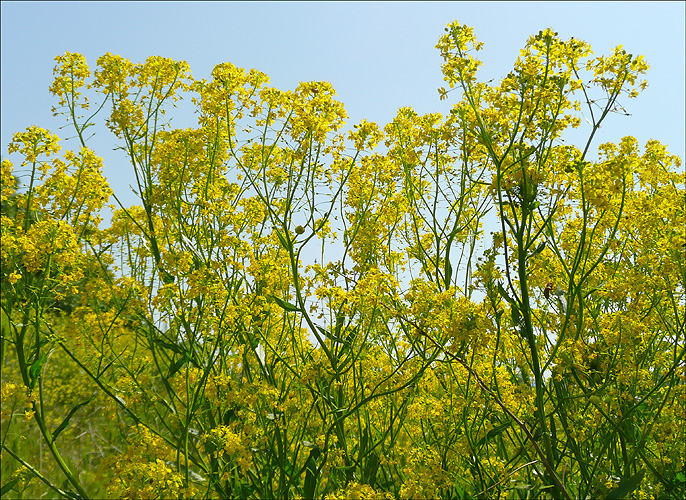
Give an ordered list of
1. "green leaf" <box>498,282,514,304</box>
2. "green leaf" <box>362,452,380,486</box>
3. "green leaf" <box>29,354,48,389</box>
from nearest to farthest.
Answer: "green leaf" <box>498,282,514,304</box>, "green leaf" <box>362,452,380,486</box>, "green leaf" <box>29,354,48,389</box>

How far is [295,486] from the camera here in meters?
3.46

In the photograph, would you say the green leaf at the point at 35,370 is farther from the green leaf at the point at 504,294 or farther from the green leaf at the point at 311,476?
the green leaf at the point at 504,294

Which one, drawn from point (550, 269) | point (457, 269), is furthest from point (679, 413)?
point (457, 269)

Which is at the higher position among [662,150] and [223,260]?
[662,150]

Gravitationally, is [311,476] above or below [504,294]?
below

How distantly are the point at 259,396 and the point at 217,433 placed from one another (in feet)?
1.47

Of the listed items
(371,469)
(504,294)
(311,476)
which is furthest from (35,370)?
(504,294)

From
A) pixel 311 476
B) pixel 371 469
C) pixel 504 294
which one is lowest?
pixel 311 476

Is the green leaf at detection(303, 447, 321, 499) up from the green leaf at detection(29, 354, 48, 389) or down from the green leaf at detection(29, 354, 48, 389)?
down

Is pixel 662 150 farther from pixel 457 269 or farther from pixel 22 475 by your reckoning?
pixel 22 475

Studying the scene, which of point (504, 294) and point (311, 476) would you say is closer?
point (504, 294)

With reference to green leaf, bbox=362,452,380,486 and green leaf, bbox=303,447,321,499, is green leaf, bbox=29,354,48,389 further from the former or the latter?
green leaf, bbox=362,452,380,486

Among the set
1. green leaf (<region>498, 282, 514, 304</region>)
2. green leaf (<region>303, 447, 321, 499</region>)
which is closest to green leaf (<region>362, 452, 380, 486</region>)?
green leaf (<region>303, 447, 321, 499</region>)

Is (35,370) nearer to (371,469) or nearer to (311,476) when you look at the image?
(311,476)
